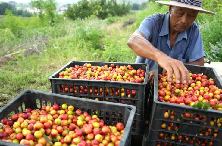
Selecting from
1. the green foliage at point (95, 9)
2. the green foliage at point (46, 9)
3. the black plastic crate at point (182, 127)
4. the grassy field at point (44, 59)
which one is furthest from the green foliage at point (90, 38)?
the green foliage at point (95, 9)

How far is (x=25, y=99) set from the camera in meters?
1.71

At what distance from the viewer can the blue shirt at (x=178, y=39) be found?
2.65 meters

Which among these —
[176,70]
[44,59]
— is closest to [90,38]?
[44,59]

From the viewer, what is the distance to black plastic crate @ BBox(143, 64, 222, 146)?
51.1 inches

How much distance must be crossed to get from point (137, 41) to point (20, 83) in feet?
11.0

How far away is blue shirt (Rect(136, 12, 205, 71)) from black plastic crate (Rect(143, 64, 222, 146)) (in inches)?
60.8

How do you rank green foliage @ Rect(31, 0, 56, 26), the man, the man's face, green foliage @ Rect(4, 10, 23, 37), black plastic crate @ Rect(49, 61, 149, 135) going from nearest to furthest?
black plastic crate @ Rect(49, 61, 149, 135)
the man's face
the man
green foliage @ Rect(4, 10, 23, 37)
green foliage @ Rect(31, 0, 56, 26)

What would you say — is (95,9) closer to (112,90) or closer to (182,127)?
(112,90)

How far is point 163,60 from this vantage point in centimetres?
165

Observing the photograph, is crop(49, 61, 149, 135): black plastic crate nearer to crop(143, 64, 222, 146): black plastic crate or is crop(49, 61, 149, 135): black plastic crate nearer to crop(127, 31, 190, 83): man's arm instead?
crop(127, 31, 190, 83): man's arm

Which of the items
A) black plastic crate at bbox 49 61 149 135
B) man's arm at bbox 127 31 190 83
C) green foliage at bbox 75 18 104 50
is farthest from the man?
green foliage at bbox 75 18 104 50

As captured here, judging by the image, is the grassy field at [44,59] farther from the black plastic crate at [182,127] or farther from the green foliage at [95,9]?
the green foliage at [95,9]

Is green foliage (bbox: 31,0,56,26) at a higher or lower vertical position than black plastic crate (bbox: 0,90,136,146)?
higher

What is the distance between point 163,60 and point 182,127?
62 centimetres
